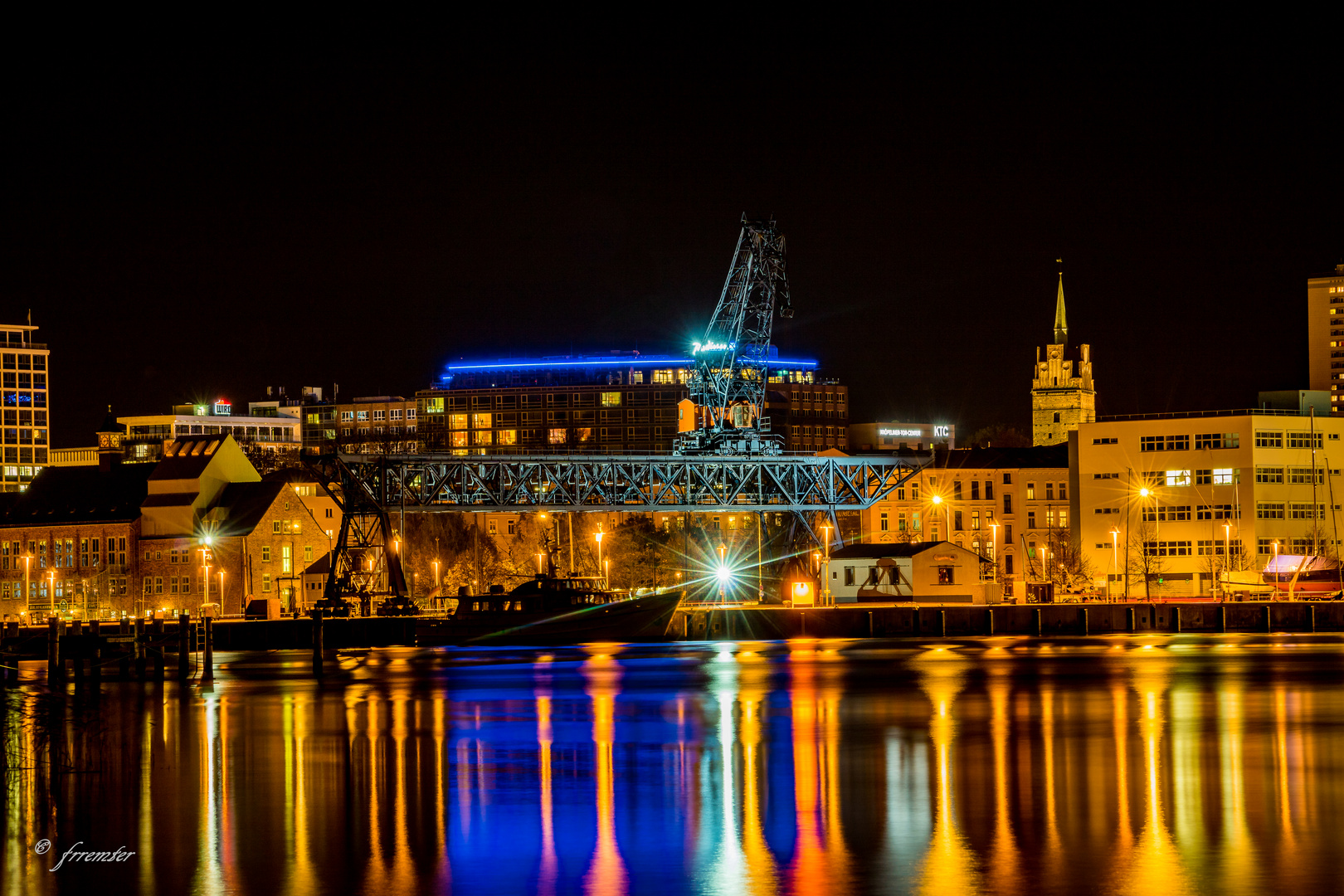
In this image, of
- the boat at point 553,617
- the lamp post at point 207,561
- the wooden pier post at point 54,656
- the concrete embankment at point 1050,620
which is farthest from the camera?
the lamp post at point 207,561

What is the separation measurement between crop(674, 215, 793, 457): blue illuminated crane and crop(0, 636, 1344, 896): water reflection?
6858 centimetres

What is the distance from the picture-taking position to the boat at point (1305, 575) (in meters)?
103

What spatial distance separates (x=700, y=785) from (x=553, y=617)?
168ft

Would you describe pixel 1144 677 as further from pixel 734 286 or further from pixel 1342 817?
pixel 734 286

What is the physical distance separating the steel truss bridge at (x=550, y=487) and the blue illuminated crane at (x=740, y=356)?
2.59 m

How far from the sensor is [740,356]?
129125mm

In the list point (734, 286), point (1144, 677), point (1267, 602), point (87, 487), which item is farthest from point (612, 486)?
point (1144, 677)

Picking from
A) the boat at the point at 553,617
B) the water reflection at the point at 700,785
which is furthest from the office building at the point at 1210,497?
the water reflection at the point at 700,785

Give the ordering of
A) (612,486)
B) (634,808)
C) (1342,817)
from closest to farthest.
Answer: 1. (1342,817)
2. (634,808)
3. (612,486)

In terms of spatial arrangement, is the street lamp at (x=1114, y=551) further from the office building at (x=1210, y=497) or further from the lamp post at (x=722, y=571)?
the lamp post at (x=722, y=571)

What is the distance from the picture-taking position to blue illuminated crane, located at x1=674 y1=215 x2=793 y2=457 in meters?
127

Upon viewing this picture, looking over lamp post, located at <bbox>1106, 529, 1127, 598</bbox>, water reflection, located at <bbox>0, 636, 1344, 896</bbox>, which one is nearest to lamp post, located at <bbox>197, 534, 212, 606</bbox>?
water reflection, located at <bbox>0, 636, 1344, 896</bbox>

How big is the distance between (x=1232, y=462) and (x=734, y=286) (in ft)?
123

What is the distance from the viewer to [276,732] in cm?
4494
